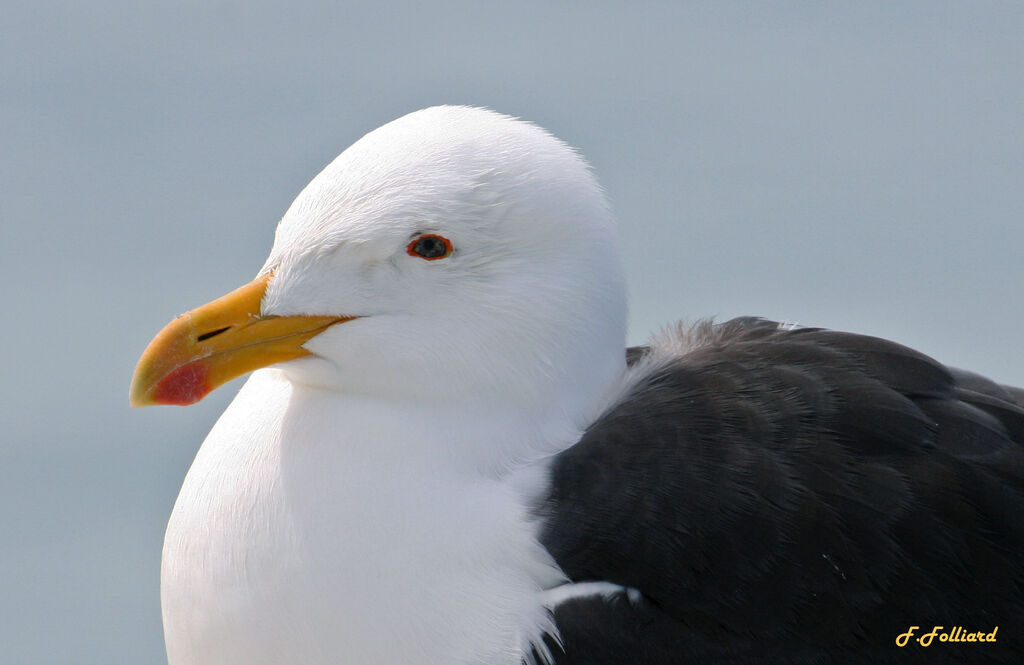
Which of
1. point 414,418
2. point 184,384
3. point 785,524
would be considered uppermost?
point 184,384

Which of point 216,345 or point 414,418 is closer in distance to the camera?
point 216,345

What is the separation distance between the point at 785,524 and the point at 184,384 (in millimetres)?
1366

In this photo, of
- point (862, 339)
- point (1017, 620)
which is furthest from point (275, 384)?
point (1017, 620)

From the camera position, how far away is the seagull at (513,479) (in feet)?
11.2

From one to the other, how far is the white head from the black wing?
268mm

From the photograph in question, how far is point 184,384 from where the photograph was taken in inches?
137

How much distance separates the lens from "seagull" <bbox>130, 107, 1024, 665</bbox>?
3.43 meters

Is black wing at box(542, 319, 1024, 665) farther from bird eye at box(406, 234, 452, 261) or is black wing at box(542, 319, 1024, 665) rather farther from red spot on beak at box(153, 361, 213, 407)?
red spot on beak at box(153, 361, 213, 407)

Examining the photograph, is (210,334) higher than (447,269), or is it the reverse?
(447,269)

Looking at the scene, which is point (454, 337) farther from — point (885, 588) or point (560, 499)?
point (885, 588)

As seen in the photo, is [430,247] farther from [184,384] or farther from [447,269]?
[184,384]

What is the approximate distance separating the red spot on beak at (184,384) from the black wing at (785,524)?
2.64 feet
